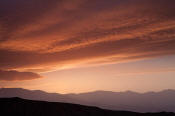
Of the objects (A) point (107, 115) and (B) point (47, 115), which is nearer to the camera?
(B) point (47, 115)

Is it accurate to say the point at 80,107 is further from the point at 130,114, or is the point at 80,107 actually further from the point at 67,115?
the point at 130,114

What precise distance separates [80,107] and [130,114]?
1203cm

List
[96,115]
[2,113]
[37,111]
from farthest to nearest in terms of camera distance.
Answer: [96,115], [37,111], [2,113]

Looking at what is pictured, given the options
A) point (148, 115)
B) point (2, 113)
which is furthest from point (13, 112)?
point (148, 115)

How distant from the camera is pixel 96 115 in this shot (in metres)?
43.9

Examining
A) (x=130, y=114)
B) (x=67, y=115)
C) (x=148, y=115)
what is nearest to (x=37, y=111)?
(x=67, y=115)

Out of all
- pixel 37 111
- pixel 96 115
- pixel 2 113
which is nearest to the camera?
pixel 2 113

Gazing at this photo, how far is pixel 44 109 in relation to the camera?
4212 cm

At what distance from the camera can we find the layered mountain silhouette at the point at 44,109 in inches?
1578

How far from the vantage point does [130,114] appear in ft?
153

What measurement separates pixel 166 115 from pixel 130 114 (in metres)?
8.12

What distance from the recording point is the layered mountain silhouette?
4009 cm

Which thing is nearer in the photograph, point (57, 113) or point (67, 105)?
point (57, 113)

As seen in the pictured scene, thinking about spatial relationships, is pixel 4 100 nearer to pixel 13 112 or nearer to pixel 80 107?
pixel 13 112
